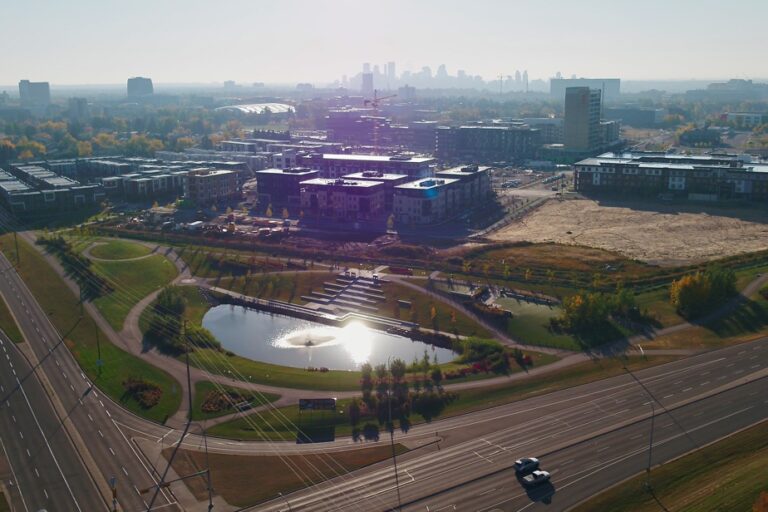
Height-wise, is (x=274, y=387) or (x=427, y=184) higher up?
(x=427, y=184)

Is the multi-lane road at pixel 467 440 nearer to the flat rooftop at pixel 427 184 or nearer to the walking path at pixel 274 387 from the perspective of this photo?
the walking path at pixel 274 387

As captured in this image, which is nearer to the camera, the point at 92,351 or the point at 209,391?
the point at 209,391

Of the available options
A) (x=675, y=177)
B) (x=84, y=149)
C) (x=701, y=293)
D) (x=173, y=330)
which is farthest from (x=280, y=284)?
(x=84, y=149)

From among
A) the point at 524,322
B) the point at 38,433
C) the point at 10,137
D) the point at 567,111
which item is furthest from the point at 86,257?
the point at 10,137

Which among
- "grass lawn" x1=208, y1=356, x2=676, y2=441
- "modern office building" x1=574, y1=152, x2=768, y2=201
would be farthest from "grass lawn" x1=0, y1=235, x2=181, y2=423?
"modern office building" x1=574, y1=152, x2=768, y2=201

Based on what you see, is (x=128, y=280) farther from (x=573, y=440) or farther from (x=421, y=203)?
(x=573, y=440)

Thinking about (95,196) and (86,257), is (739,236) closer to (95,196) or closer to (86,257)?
(86,257)
